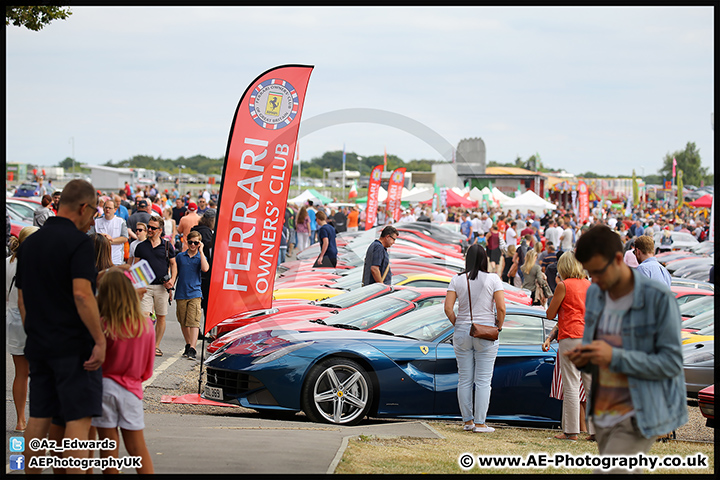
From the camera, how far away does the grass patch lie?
5.07 metres

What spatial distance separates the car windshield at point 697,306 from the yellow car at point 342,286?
3.86 meters

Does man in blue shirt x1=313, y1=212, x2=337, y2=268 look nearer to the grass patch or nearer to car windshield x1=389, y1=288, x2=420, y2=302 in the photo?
car windshield x1=389, y1=288, x2=420, y2=302

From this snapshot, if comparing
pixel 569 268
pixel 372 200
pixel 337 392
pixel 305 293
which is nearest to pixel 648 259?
pixel 569 268

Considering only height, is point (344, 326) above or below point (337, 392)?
above

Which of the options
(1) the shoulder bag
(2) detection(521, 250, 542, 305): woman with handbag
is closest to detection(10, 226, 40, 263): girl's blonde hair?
(1) the shoulder bag

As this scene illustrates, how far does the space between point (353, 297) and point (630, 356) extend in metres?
6.48

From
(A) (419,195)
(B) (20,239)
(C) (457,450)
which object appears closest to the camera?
(C) (457,450)

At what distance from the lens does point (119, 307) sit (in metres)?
4.29

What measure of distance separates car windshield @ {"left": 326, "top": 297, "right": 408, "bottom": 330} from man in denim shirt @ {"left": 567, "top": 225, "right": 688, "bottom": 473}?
14.5 ft

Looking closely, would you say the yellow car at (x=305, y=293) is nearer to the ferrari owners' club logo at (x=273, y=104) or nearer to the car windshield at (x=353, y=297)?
the car windshield at (x=353, y=297)

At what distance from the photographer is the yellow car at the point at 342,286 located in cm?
1130

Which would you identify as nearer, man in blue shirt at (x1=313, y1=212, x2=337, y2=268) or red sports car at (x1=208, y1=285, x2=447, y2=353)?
red sports car at (x1=208, y1=285, x2=447, y2=353)

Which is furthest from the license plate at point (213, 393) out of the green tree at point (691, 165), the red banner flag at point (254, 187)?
the green tree at point (691, 165)

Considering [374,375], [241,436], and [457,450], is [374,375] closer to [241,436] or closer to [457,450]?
[457,450]
